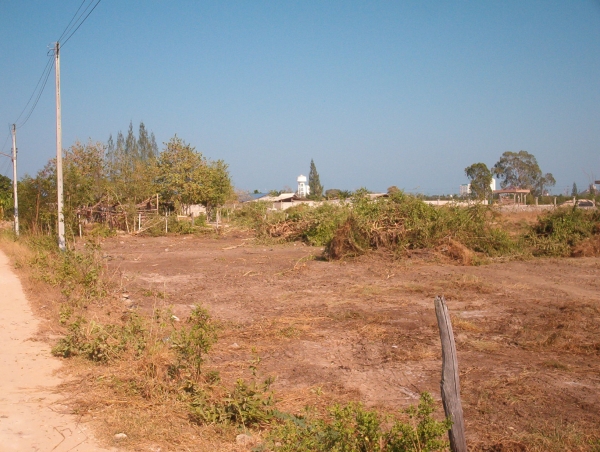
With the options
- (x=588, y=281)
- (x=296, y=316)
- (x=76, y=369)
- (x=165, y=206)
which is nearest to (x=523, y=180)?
(x=165, y=206)

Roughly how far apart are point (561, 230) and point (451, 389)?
16.7 meters

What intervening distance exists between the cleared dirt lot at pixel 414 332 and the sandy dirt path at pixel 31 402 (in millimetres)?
2000

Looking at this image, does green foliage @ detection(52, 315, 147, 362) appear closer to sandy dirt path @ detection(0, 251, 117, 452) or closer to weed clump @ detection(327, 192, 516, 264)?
sandy dirt path @ detection(0, 251, 117, 452)

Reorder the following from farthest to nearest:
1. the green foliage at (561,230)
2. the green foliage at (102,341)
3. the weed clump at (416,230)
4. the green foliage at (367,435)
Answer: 1. the green foliage at (561,230)
2. the weed clump at (416,230)
3. the green foliage at (102,341)
4. the green foliage at (367,435)

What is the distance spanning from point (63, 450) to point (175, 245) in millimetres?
22283

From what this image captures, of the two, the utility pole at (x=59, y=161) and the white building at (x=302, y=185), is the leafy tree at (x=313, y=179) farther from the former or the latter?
the utility pole at (x=59, y=161)

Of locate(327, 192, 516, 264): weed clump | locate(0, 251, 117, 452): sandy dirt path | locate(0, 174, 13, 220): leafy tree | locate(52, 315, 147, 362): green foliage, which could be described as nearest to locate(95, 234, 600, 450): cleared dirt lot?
locate(327, 192, 516, 264): weed clump

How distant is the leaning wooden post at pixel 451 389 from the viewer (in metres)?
3.90

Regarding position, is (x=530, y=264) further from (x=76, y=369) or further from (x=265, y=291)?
(x=76, y=369)

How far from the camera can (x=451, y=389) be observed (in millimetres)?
3945

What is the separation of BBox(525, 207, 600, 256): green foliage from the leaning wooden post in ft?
51.8

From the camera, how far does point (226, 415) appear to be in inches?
201

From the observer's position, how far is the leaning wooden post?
3.90 m

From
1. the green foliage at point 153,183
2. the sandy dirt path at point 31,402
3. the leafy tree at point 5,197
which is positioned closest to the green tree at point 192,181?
the green foliage at point 153,183
